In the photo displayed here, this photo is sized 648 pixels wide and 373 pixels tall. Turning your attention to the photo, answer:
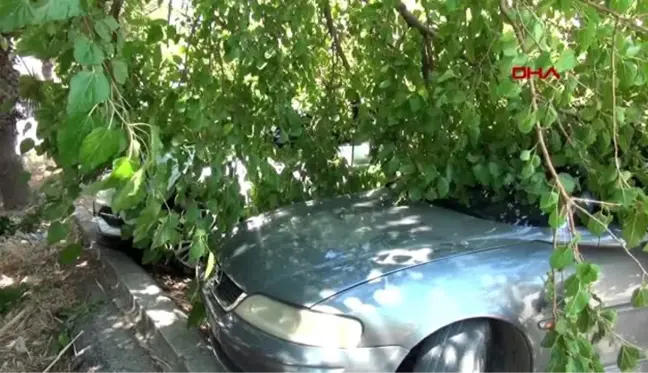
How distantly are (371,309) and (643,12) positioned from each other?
147 cm

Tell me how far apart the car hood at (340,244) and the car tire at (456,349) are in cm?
31

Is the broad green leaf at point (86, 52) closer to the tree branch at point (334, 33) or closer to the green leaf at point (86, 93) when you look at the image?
the green leaf at point (86, 93)

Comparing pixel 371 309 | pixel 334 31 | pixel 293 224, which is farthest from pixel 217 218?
pixel 334 31

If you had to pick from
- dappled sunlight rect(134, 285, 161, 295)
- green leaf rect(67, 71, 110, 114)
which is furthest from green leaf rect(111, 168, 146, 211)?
dappled sunlight rect(134, 285, 161, 295)

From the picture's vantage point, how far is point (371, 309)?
2.79 m

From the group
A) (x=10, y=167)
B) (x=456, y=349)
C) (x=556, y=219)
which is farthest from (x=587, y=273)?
(x=10, y=167)

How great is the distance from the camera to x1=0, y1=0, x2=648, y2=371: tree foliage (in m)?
2.44

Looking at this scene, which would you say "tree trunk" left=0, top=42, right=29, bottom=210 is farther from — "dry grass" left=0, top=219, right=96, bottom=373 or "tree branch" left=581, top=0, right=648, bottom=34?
"tree branch" left=581, top=0, right=648, bottom=34

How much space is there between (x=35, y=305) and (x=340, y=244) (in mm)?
2377

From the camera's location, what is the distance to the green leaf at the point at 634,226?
261cm

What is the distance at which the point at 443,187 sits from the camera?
11.4 feet

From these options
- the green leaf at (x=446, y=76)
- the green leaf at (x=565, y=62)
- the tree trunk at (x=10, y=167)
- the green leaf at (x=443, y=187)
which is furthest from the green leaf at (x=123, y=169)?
the tree trunk at (x=10, y=167)

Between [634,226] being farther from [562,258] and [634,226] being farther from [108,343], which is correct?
[108,343]

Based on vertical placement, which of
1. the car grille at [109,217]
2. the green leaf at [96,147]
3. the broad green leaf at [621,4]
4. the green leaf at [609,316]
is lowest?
the green leaf at [609,316]
